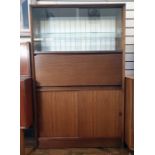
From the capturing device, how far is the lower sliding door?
2.33m

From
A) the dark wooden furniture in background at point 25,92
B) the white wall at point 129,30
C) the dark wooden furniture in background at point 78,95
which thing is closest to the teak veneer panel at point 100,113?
the dark wooden furniture in background at point 78,95

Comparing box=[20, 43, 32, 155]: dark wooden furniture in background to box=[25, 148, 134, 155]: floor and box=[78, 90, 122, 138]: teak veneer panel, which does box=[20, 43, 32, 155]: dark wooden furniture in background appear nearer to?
box=[25, 148, 134, 155]: floor

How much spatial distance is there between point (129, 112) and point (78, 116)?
0.59m

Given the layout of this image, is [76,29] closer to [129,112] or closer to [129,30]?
[129,30]

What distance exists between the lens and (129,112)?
218 centimetres

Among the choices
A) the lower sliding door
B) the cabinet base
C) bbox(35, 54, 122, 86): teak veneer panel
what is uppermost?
bbox(35, 54, 122, 86): teak veneer panel

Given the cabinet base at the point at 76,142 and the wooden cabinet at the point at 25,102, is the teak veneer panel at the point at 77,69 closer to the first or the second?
the wooden cabinet at the point at 25,102

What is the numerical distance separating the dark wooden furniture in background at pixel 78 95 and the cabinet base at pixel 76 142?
0.01m

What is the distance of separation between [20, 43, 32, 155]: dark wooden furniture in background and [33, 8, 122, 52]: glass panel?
15 cm

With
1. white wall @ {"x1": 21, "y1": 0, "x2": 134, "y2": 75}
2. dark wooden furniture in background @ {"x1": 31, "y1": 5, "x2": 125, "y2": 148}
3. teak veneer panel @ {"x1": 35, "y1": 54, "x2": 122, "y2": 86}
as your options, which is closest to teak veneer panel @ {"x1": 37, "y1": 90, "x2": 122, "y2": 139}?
dark wooden furniture in background @ {"x1": 31, "y1": 5, "x2": 125, "y2": 148}

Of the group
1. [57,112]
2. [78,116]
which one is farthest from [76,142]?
[57,112]
